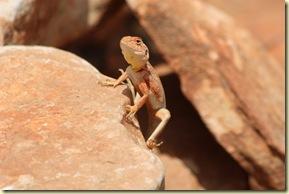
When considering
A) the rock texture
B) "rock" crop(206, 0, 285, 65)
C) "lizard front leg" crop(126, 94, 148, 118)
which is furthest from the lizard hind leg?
"rock" crop(206, 0, 285, 65)

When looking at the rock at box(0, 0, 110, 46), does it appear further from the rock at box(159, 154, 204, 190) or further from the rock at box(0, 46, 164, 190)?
the rock at box(159, 154, 204, 190)

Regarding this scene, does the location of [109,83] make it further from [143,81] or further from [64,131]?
[64,131]

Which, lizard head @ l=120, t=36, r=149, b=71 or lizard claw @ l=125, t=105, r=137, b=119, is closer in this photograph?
lizard claw @ l=125, t=105, r=137, b=119

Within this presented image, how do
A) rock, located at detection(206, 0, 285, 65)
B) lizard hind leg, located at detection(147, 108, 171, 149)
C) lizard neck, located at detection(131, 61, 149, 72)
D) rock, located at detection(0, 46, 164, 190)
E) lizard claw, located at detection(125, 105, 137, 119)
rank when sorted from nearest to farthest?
rock, located at detection(0, 46, 164, 190), lizard claw, located at detection(125, 105, 137, 119), lizard hind leg, located at detection(147, 108, 171, 149), lizard neck, located at detection(131, 61, 149, 72), rock, located at detection(206, 0, 285, 65)

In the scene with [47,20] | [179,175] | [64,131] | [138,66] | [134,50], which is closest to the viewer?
[64,131]

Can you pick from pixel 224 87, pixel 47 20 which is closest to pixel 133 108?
pixel 224 87

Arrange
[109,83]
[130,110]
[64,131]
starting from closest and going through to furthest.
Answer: [64,131] → [130,110] → [109,83]

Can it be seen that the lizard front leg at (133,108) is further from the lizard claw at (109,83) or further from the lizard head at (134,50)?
the lizard head at (134,50)
